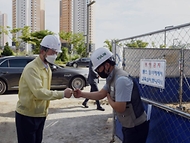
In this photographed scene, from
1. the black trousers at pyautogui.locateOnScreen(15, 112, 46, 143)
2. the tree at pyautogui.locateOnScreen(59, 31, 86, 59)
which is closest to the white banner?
the black trousers at pyautogui.locateOnScreen(15, 112, 46, 143)

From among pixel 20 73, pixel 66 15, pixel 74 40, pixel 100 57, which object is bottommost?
pixel 20 73

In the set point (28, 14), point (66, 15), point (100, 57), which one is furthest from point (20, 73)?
point (28, 14)

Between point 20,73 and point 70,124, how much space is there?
499 cm

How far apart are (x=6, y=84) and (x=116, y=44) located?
22.0ft

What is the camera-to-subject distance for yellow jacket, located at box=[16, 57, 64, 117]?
2.75 meters

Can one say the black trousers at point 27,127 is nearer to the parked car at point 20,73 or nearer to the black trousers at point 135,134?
the black trousers at point 135,134

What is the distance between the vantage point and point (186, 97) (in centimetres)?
705

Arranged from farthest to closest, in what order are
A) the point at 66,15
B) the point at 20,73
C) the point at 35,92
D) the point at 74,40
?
the point at 66,15 < the point at 74,40 < the point at 20,73 < the point at 35,92

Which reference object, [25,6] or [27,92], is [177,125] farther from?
[25,6]

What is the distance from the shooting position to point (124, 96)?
2.37 meters

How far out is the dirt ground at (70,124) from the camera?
4.77 meters

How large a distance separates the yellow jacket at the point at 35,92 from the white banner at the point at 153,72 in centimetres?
127

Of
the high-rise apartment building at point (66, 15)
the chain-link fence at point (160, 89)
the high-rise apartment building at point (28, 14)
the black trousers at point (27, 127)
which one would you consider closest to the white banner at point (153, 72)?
the chain-link fence at point (160, 89)

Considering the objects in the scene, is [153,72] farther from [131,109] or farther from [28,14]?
[28,14]
